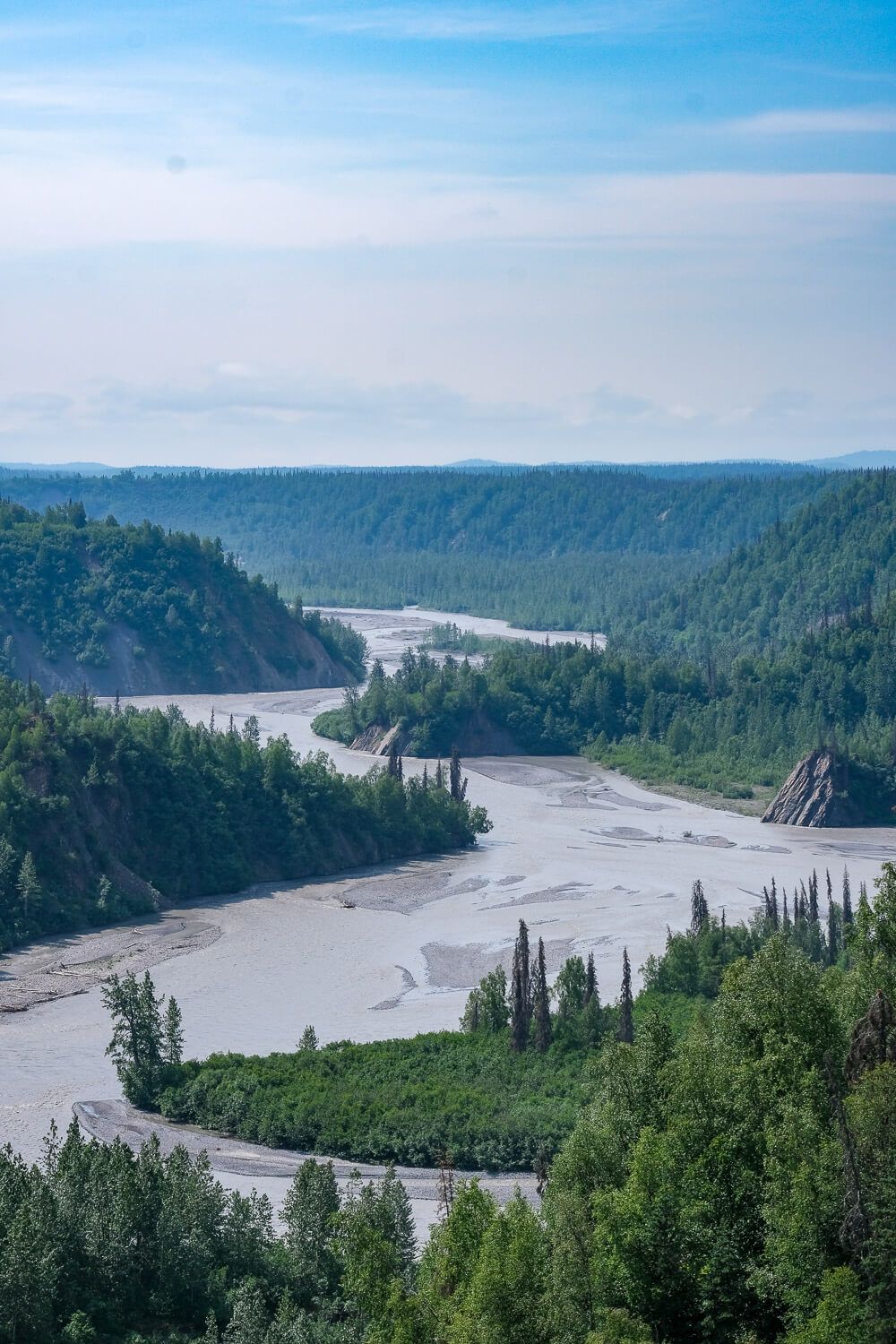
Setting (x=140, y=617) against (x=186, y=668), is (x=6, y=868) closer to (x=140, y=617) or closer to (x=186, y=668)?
(x=186, y=668)

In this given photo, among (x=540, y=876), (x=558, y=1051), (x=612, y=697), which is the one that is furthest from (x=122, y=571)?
(x=558, y=1051)

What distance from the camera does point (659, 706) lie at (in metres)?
114

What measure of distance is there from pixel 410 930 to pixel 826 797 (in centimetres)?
3169

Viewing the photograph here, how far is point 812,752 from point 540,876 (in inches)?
907

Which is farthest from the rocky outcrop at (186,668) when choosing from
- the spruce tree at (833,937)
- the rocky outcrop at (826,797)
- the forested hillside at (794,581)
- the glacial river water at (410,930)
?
the spruce tree at (833,937)

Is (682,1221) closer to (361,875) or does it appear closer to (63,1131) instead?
(63,1131)

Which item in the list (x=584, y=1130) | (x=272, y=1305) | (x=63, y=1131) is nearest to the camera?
(x=584, y=1130)

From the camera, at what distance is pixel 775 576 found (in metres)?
168

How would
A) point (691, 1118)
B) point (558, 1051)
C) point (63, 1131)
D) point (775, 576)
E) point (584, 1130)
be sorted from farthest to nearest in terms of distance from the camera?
point (775, 576) → point (558, 1051) → point (63, 1131) → point (584, 1130) → point (691, 1118)

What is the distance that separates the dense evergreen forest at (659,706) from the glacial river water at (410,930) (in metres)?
9.72

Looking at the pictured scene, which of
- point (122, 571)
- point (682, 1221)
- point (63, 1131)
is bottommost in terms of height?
point (63, 1131)

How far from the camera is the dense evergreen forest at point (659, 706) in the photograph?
10700cm

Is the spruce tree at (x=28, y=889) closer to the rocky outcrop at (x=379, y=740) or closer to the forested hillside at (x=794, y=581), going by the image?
the rocky outcrop at (x=379, y=740)

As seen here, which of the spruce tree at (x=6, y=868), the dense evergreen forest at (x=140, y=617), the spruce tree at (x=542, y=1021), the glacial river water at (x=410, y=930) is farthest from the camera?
the dense evergreen forest at (x=140, y=617)
